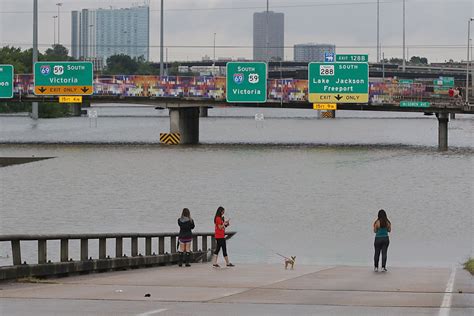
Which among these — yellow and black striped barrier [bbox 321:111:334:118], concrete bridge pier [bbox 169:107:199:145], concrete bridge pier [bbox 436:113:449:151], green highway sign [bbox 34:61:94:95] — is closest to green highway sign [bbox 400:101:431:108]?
concrete bridge pier [bbox 436:113:449:151]

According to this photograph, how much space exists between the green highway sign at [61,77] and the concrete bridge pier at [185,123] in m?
7.69

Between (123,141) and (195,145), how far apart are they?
33.6 feet

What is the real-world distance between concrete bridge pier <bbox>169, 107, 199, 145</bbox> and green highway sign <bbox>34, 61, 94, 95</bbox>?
7.69m

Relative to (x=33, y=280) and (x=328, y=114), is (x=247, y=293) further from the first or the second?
(x=328, y=114)

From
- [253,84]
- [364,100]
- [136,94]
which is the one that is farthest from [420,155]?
[136,94]

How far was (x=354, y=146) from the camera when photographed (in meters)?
95.2

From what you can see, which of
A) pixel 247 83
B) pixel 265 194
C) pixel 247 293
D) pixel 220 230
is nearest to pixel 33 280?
pixel 247 293

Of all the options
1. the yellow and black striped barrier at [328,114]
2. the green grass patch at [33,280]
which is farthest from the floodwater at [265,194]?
the yellow and black striped barrier at [328,114]

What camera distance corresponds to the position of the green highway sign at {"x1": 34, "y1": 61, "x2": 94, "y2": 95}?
89.2 metres

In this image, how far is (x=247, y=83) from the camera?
8838 centimetres

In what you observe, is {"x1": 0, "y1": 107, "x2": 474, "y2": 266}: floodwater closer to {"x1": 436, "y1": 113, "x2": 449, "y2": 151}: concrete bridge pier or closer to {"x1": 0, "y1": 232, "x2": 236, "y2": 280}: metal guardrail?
{"x1": 436, "y1": 113, "x2": 449, "y2": 151}: concrete bridge pier

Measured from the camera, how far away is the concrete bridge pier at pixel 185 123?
93250mm

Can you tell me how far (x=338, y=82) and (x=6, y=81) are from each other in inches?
1024

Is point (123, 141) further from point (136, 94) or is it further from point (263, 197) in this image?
point (263, 197)
